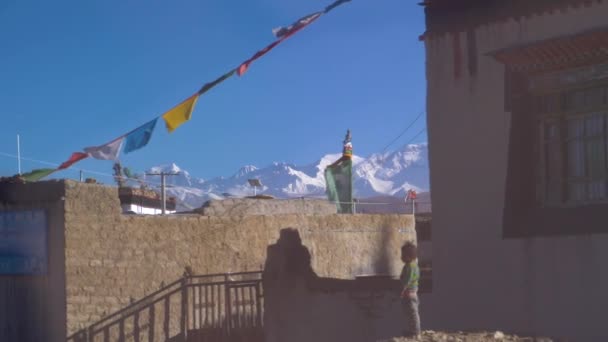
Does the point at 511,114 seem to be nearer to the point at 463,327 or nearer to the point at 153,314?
the point at 463,327

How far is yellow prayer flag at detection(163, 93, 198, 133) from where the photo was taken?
1180cm

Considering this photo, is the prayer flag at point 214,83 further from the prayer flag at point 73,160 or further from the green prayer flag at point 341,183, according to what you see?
the green prayer flag at point 341,183

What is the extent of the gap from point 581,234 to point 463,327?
1658mm

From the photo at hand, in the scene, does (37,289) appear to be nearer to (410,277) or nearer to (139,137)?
(139,137)

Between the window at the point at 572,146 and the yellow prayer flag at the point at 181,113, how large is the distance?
4198mm

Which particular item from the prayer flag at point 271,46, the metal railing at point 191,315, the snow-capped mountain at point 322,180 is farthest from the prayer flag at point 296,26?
the snow-capped mountain at point 322,180

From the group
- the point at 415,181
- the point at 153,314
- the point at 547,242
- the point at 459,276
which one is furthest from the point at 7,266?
the point at 415,181

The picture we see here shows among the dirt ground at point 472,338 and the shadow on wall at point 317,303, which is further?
the shadow on wall at point 317,303

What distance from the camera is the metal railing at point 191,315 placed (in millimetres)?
13438

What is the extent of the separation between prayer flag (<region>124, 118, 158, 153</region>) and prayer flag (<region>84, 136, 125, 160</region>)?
0.10m

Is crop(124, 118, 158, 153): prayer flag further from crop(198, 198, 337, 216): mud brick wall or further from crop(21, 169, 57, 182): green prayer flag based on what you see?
crop(198, 198, 337, 216): mud brick wall

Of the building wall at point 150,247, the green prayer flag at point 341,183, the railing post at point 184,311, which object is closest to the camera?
the building wall at point 150,247

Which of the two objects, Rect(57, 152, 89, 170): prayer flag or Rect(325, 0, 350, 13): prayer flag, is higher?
Rect(325, 0, 350, 13): prayer flag

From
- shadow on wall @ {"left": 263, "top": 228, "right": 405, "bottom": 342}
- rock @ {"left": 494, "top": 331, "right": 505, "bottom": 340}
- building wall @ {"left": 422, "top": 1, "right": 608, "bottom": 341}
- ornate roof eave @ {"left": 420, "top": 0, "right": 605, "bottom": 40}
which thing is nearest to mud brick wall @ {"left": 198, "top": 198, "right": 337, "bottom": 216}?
shadow on wall @ {"left": 263, "top": 228, "right": 405, "bottom": 342}
